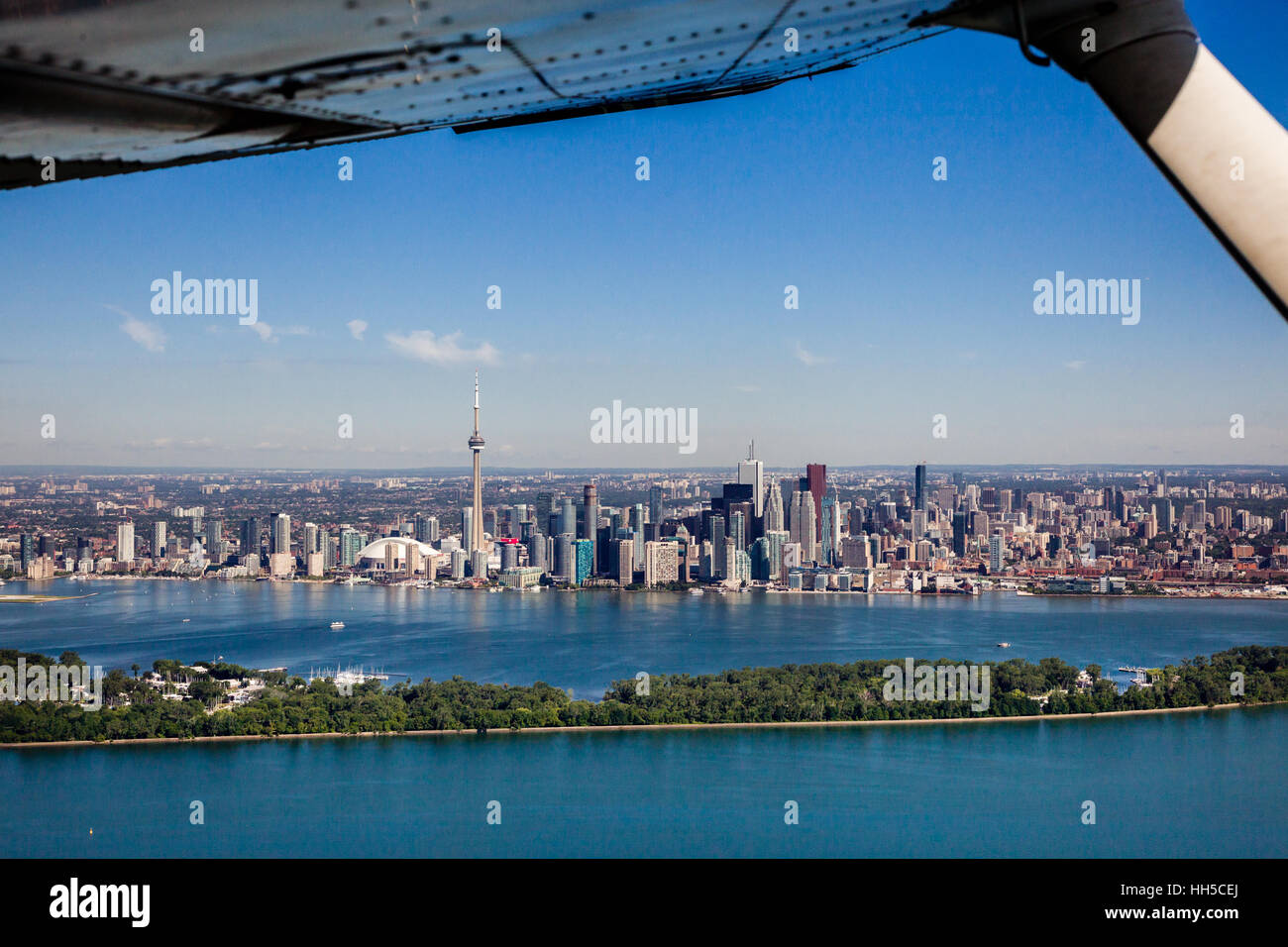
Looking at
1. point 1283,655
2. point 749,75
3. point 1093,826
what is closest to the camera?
point 749,75

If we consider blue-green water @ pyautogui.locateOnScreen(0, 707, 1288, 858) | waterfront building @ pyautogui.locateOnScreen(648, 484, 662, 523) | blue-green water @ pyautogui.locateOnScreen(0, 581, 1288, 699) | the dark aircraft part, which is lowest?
blue-green water @ pyautogui.locateOnScreen(0, 707, 1288, 858)

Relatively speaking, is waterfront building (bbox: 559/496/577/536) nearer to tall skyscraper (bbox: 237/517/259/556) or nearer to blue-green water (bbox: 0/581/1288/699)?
blue-green water (bbox: 0/581/1288/699)

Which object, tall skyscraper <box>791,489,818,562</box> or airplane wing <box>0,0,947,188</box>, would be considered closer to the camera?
airplane wing <box>0,0,947,188</box>

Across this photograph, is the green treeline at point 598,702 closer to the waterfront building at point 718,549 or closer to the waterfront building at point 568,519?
the waterfront building at point 718,549

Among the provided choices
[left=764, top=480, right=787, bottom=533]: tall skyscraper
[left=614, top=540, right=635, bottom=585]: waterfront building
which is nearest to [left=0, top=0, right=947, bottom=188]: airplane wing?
[left=614, top=540, right=635, bottom=585]: waterfront building

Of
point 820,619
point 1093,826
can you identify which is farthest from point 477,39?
point 820,619

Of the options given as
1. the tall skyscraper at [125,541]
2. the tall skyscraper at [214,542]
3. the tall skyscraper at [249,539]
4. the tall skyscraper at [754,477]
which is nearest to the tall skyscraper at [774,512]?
the tall skyscraper at [754,477]
